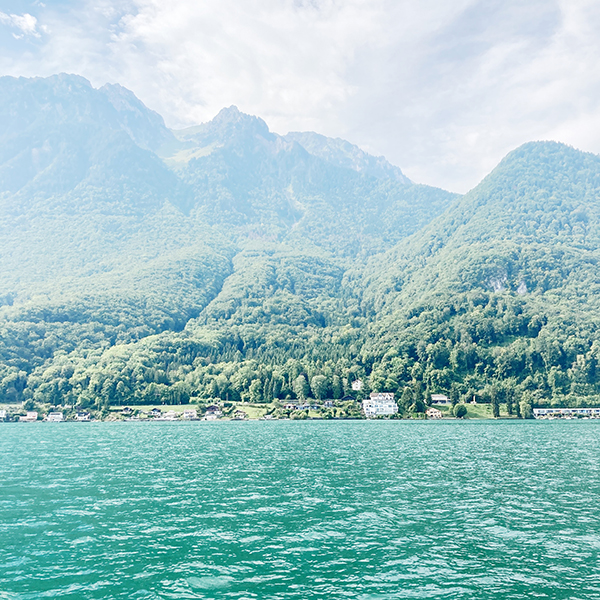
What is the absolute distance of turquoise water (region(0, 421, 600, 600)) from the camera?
2508cm

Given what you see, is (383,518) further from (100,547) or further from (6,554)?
(6,554)

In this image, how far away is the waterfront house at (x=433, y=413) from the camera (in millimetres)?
183875

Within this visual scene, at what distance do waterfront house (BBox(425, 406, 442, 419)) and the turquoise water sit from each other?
117824 mm

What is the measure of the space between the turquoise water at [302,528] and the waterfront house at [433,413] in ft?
387

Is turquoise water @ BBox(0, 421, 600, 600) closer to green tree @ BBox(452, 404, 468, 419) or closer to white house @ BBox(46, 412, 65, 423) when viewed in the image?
green tree @ BBox(452, 404, 468, 419)

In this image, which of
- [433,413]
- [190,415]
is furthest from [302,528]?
[190,415]

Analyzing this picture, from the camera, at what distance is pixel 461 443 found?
296 feet

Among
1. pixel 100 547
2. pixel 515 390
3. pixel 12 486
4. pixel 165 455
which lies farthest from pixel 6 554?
pixel 515 390

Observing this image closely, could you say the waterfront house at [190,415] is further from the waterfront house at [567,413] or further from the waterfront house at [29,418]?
the waterfront house at [567,413]

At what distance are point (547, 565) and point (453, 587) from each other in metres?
6.77

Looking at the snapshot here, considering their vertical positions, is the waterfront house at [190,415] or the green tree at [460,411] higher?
the green tree at [460,411]

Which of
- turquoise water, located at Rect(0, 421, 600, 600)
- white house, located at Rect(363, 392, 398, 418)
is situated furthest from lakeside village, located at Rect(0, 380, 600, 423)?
turquoise water, located at Rect(0, 421, 600, 600)

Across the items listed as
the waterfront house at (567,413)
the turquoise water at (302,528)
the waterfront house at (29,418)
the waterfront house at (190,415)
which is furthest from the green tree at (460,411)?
the waterfront house at (29,418)

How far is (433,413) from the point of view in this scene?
18638 centimetres
